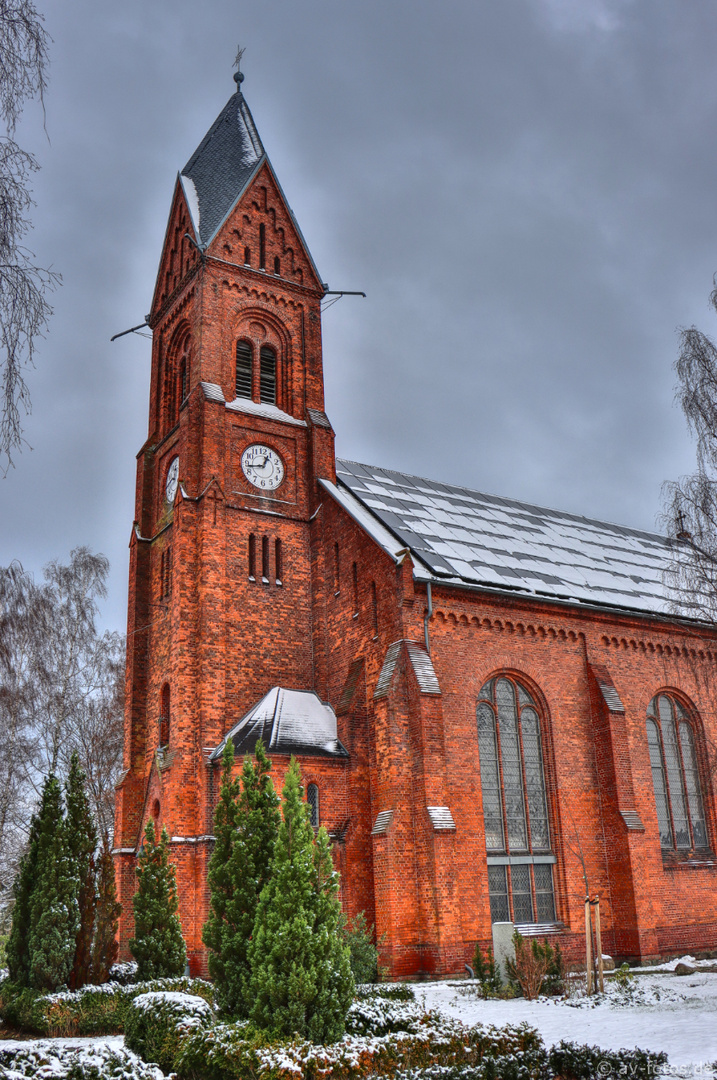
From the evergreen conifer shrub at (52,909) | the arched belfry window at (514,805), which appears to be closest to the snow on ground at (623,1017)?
the evergreen conifer shrub at (52,909)

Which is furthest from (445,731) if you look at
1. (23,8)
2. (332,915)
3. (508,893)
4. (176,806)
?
(23,8)

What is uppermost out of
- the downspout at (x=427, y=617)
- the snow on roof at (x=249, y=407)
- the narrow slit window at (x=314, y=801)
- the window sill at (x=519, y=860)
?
the snow on roof at (x=249, y=407)

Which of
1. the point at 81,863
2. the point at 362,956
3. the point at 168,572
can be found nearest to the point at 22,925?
the point at 81,863

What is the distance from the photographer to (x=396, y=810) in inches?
839

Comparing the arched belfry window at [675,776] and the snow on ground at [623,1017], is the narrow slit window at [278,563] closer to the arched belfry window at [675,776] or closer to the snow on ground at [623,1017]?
the snow on ground at [623,1017]

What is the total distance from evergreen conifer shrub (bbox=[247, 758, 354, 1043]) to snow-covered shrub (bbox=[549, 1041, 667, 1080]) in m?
2.81

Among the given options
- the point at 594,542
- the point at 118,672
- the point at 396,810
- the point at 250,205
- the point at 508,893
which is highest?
the point at 250,205

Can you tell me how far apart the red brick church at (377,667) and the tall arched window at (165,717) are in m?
0.13

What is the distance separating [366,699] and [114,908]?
8.51 meters

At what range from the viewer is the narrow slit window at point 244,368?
1144 inches

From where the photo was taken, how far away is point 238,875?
14.2 m

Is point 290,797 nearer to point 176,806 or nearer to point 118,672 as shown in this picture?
point 176,806

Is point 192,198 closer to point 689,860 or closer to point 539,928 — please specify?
point 539,928

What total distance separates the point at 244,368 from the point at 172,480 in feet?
14.4
